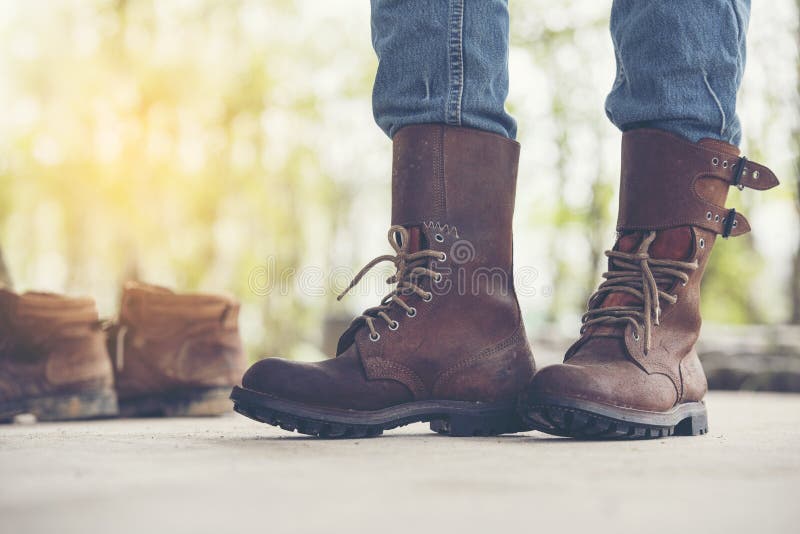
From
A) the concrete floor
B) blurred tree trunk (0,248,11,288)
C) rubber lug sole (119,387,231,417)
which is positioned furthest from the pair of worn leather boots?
blurred tree trunk (0,248,11,288)

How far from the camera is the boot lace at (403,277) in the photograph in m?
1.57

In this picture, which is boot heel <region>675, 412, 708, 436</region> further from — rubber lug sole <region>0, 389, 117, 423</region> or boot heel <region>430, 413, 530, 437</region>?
rubber lug sole <region>0, 389, 117, 423</region>

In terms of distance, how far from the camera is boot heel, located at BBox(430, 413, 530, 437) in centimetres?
157

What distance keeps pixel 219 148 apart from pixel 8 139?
4.36 meters

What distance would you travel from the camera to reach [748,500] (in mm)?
867

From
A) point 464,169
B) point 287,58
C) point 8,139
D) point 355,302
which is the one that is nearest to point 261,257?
point 355,302

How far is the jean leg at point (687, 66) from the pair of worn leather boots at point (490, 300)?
0.04 m

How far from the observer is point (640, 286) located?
1588 millimetres

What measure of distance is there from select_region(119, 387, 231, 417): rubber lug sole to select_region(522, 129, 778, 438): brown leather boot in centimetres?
127

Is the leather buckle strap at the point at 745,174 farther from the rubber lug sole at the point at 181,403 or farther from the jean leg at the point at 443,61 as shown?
the rubber lug sole at the point at 181,403

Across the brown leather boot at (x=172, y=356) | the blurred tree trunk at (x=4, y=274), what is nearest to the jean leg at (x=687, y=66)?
the brown leather boot at (x=172, y=356)

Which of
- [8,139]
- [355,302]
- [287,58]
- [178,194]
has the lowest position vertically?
[355,302]

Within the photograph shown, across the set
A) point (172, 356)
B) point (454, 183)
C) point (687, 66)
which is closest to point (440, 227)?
point (454, 183)

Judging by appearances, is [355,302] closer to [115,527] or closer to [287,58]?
[287,58]
